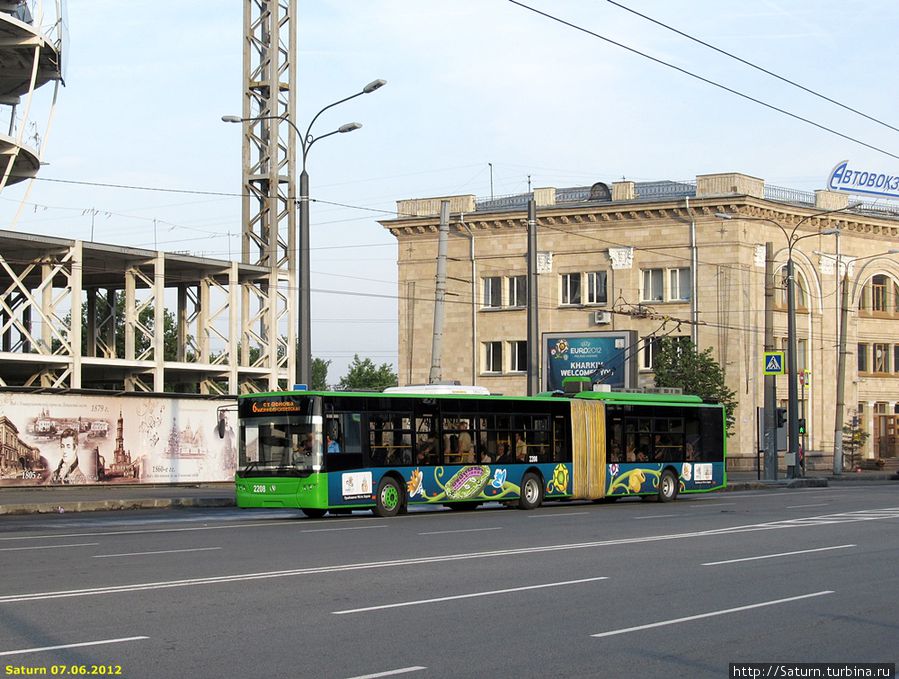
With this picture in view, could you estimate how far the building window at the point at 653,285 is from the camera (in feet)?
212

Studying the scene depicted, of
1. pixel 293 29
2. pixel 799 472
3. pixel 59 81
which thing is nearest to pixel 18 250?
pixel 59 81

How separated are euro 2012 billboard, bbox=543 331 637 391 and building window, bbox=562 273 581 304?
1129 cm

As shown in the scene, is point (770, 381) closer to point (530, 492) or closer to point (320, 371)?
point (530, 492)

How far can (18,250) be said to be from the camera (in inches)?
1545

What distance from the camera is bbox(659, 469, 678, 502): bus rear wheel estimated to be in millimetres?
33750

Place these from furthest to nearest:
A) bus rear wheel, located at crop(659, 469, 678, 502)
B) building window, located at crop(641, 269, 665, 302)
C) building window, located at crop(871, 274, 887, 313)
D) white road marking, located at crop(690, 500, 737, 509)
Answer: building window, located at crop(871, 274, 887, 313)
building window, located at crop(641, 269, 665, 302)
bus rear wheel, located at crop(659, 469, 678, 502)
white road marking, located at crop(690, 500, 737, 509)

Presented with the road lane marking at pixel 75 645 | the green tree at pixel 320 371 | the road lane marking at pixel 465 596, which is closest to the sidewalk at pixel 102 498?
the road lane marking at pixel 465 596

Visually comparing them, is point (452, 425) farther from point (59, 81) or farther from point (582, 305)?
point (582, 305)

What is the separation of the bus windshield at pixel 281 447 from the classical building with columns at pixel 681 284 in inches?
1409

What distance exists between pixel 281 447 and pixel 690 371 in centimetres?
3487

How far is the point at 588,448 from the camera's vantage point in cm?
3152

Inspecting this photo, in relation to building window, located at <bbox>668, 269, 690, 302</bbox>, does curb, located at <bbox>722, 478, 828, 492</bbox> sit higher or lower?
lower

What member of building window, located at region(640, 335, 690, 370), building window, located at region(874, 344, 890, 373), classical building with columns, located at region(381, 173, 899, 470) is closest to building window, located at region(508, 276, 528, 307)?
classical building with columns, located at region(381, 173, 899, 470)

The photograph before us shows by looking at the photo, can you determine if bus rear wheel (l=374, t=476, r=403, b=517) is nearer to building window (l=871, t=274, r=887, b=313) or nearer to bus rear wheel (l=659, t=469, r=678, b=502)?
bus rear wheel (l=659, t=469, r=678, b=502)
